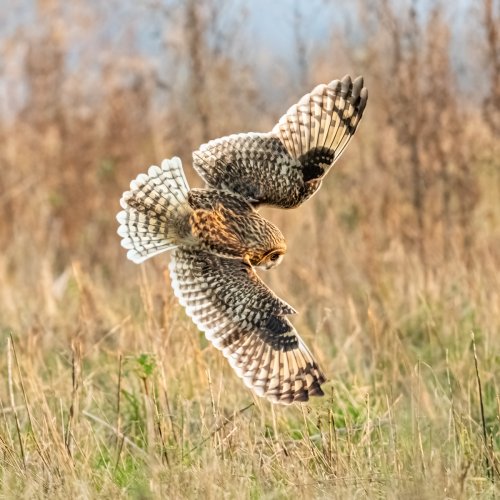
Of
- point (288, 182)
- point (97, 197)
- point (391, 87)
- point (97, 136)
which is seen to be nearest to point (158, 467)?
point (288, 182)

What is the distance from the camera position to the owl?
3.36 meters

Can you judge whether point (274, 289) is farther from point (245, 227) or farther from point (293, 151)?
point (245, 227)

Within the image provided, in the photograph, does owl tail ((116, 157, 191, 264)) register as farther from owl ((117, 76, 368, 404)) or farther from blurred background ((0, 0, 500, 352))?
blurred background ((0, 0, 500, 352))

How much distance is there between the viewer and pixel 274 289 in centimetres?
596

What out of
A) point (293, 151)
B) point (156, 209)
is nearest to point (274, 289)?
point (293, 151)

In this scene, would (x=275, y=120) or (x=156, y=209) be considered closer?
(x=156, y=209)

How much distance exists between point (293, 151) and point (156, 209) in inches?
21.6

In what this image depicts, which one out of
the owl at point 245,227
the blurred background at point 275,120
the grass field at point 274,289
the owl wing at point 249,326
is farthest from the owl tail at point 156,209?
the blurred background at point 275,120

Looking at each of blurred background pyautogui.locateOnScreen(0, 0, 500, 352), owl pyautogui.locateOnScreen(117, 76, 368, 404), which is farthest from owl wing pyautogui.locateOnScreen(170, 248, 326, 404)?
blurred background pyautogui.locateOnScreen(0, 0, 500, 352)

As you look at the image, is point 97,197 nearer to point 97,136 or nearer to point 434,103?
point 97,136

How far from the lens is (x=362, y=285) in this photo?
20.6 ft

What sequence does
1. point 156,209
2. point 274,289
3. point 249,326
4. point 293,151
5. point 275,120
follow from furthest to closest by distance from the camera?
point 275,120, point 274,289, point 293,151, point 156,209, point 249,326

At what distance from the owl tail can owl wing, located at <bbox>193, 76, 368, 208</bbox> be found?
0.66ft

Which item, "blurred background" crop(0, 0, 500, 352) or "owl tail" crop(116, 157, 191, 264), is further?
"blurred background" crop(0, 0, 500, 352)
